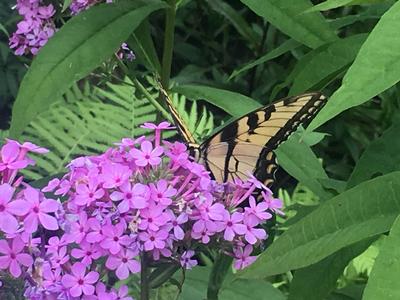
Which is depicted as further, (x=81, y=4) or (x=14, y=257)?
(x=81, y=4)

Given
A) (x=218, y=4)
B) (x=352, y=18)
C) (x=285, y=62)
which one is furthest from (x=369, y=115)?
(x=352, y=18)

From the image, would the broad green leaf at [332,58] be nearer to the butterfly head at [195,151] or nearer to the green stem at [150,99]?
the butterfly head at [195,151]

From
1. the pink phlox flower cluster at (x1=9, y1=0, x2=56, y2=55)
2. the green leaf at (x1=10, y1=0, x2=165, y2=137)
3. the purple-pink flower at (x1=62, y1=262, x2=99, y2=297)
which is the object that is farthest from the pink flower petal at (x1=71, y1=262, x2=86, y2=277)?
the pink phlox flower cluster at (x1=9, y1=0, x2=56, y2=55)

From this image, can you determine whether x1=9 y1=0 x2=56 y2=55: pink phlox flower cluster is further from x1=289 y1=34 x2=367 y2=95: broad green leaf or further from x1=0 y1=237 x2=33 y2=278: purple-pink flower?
x1=0 y1=237 x2=33 y2=278: purple-pink flower

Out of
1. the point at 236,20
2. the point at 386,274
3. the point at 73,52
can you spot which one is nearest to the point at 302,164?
the point at 73,52

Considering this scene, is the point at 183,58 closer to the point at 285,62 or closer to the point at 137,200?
the point at 285,62

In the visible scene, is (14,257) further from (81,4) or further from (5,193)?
(81,4)
